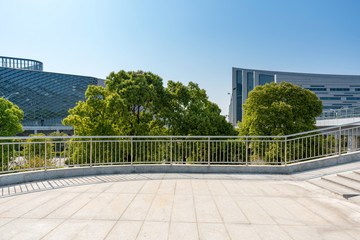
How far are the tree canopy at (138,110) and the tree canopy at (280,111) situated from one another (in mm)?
3865

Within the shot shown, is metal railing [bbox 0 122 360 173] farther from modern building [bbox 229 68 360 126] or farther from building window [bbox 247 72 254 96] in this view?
modern building [bbox 229 68 360 126]

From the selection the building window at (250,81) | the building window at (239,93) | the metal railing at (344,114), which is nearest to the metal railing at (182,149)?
the metal railing at (344,114)

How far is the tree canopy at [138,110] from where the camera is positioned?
671 inches

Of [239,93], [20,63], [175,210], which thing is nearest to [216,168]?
[175,210]

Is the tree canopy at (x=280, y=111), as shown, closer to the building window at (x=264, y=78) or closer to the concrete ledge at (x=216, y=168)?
the concrete ledge at (x=216, y=168)

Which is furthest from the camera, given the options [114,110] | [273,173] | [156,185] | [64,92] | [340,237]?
[64,92]

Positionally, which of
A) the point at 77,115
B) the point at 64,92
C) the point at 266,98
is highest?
the point at 64,92

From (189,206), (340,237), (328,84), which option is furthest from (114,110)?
(328,84)

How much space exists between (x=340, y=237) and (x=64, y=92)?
94.8 m

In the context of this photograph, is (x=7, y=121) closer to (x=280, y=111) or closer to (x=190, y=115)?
(x=190, y=115)

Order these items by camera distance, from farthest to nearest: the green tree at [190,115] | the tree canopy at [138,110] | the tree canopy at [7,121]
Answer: the tree canopy at [7,121] < the green tree at [190,115] < the tree canopy at [138,110]

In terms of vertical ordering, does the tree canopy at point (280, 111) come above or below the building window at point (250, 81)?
below

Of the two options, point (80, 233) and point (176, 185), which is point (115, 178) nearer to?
point (176, 185)

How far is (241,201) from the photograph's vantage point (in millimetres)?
4875
